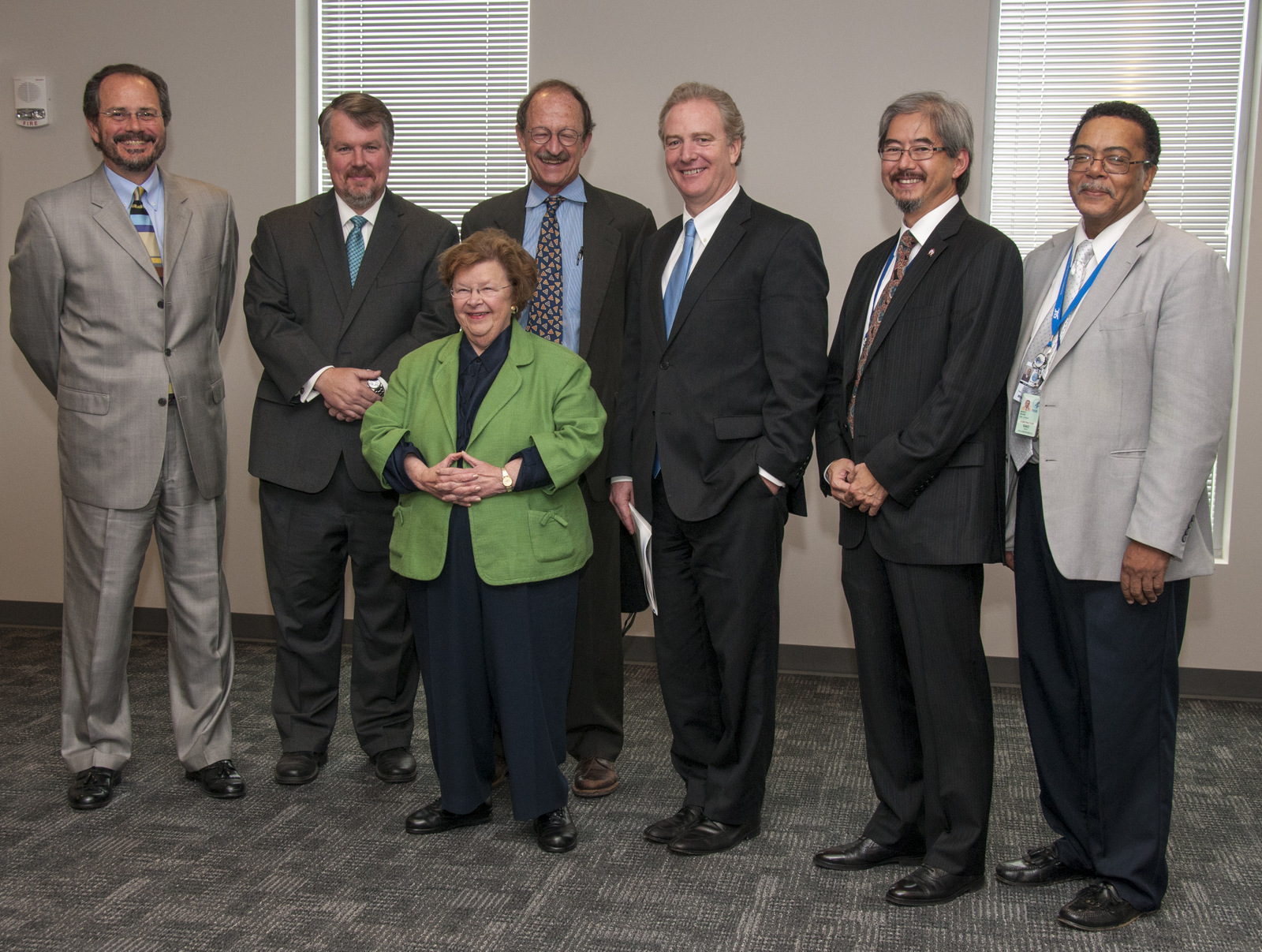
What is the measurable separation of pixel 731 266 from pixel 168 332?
1669 millimetres

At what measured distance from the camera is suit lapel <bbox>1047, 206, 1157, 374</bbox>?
243cm

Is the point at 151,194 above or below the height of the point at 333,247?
above

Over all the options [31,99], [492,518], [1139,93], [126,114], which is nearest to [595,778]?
[492,518]

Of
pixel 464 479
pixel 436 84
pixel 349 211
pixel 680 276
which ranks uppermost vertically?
pixel 436 84

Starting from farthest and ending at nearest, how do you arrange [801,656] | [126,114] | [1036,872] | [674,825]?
[801,656] < [126,114] < [674,825] < [1036,872]

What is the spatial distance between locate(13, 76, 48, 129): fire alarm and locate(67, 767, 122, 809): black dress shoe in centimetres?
327

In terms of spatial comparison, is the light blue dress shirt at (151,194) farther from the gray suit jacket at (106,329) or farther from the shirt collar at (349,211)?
the shirt collar at (349,211)

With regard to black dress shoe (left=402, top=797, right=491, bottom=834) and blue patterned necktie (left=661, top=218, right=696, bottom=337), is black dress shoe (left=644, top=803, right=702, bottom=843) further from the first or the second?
blue patterned necktie (left=661, top=218, right=696, bottom=337)

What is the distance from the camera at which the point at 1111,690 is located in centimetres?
247

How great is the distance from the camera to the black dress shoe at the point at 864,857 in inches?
108

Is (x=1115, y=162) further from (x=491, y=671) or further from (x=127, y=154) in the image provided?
(x=127, y=154)

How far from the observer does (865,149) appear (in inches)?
177

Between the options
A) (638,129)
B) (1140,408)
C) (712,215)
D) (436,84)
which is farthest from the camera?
(436,84)

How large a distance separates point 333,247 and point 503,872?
1918 mm
